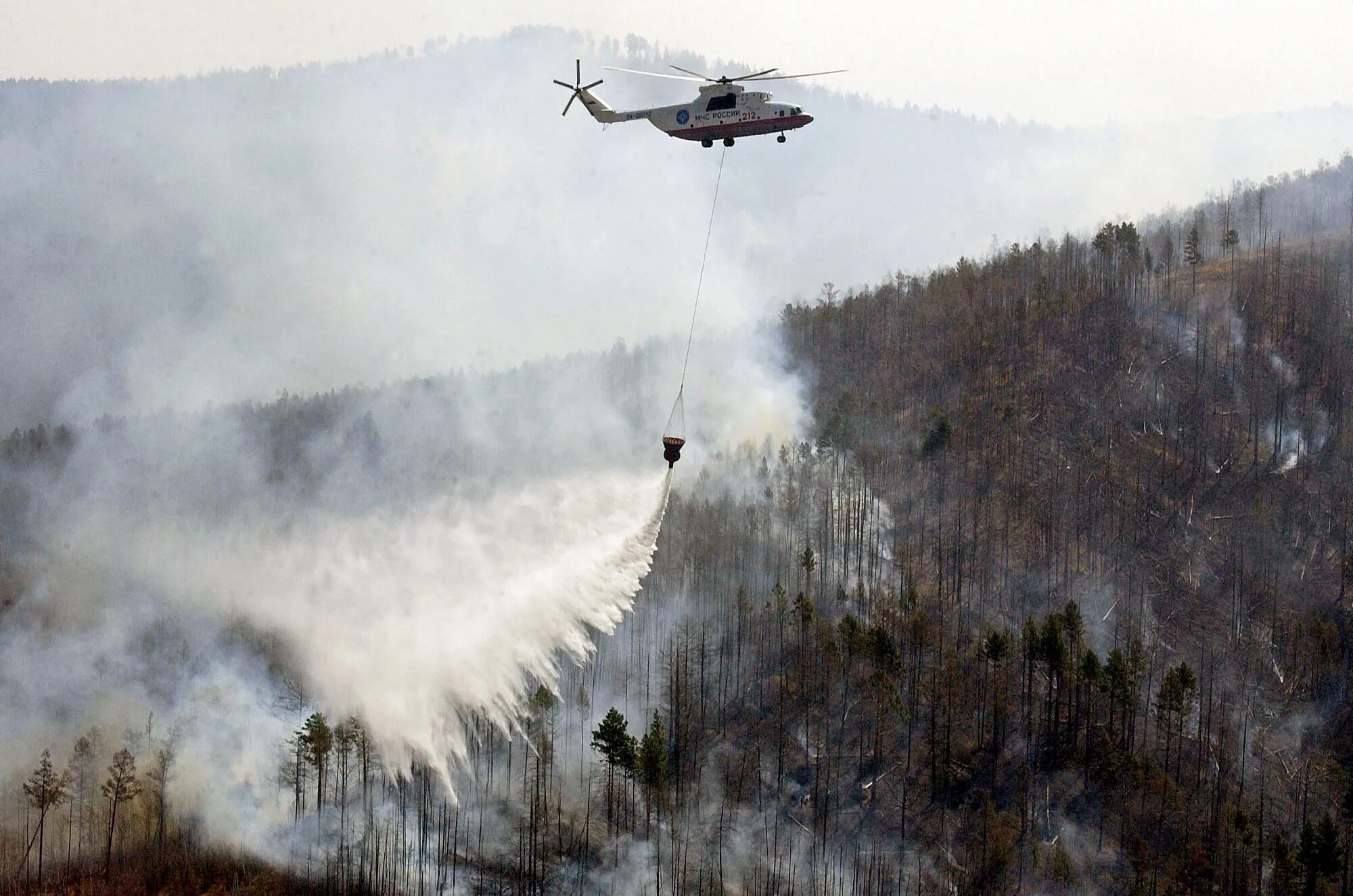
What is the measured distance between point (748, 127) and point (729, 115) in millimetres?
1517

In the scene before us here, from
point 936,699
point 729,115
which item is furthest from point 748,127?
point 936,699

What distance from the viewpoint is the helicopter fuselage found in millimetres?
86000

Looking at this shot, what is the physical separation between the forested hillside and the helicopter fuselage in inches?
2302

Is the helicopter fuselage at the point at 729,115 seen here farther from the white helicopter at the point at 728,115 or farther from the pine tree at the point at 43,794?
the pine tree at the point at 43,794

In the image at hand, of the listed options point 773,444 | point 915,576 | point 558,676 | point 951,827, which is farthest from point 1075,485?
point 558,676

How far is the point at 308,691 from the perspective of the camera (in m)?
141

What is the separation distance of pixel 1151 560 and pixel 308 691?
3935 inches

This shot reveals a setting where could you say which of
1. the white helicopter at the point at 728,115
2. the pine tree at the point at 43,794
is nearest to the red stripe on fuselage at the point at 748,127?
the white helicopter at the point at 728,115

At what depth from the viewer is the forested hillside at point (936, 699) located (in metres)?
121

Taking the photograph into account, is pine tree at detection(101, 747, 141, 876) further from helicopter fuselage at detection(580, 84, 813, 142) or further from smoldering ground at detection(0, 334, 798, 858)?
helicopter fuselage at detection(580, 84, 813, 142)

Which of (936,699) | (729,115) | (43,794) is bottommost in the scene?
(43,794)

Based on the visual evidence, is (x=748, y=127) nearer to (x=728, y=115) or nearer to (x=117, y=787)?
(x=728, y=115)

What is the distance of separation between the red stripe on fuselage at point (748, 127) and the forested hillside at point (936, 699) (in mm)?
58239

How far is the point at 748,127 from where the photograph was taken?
86.8 m
